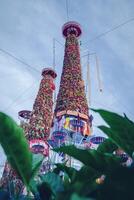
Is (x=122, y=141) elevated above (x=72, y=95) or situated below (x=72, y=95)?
below

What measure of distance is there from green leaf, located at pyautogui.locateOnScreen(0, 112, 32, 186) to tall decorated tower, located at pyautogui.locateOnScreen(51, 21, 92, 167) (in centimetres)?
1724

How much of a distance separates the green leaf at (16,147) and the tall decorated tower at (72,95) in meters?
17.2

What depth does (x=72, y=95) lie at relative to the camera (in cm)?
2319

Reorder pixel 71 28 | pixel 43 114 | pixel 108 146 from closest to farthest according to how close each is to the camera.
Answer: pixel 108 146 → pixel 43 114 → pixel 71 28

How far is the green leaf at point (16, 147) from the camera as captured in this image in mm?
814

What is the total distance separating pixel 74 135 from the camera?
16938 mm

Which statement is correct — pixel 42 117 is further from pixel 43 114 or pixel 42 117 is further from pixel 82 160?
pixel 82 160

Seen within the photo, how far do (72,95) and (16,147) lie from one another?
22.4 meters

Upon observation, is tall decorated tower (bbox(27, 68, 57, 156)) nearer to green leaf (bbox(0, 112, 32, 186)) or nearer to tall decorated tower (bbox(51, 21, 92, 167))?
tall decorated tower (bbox(51, 21, 92, 167))

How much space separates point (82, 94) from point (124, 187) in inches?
893

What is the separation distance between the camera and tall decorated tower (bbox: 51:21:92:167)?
2115 cm

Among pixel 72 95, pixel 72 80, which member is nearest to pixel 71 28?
pixel 72 80

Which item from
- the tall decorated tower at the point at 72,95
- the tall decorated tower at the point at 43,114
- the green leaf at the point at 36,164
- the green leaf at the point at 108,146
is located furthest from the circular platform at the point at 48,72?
the green leaf at the point at 36,164

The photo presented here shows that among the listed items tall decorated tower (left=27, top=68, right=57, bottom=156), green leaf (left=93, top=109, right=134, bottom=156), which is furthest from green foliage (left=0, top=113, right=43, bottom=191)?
tall decorated tower (left=27, top=68, right=57, bottom=156)
